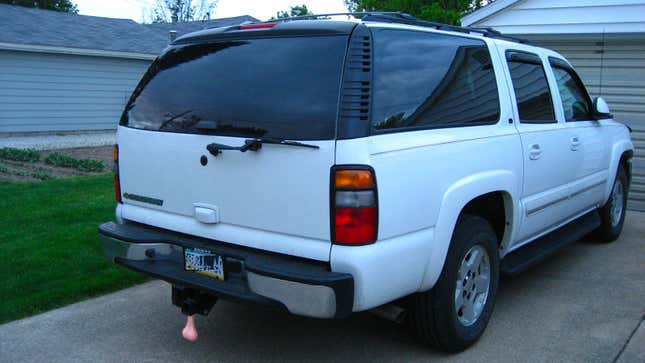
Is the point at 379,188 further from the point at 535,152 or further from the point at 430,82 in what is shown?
the point at 535,152

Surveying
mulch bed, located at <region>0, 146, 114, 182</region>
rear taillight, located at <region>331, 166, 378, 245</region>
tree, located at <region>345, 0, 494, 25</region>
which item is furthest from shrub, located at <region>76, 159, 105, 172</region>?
tree, located at <region>345, 0, 494, 25</region>

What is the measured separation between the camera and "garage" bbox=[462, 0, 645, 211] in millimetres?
8664

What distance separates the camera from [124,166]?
4.01 meters

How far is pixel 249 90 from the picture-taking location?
11.3 feet

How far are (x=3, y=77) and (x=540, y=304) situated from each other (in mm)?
16324

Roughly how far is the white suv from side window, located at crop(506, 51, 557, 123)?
0.26ft

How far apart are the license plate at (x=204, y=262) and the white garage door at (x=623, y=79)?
24.0ft

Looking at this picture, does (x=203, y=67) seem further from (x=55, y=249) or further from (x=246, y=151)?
(x=55, y=249)

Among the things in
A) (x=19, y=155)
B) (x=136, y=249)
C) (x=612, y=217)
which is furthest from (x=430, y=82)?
(x=19, y=155)

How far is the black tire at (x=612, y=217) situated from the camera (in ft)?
21.4

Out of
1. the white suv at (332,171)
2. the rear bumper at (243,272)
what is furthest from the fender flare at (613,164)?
the rear bumper at (243,272)

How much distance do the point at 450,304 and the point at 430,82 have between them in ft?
4.37

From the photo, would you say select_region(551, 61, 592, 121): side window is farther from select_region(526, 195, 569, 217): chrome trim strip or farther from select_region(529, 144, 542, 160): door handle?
select_region(529, 144, 542, 160): door handle

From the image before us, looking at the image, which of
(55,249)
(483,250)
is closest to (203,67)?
(483,250)
